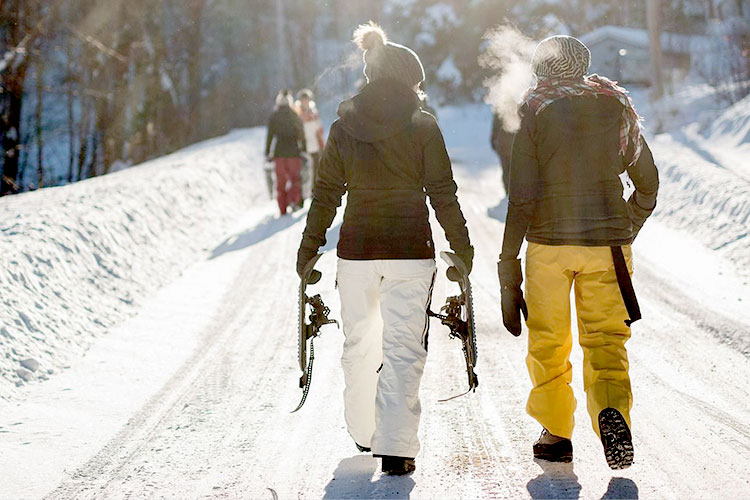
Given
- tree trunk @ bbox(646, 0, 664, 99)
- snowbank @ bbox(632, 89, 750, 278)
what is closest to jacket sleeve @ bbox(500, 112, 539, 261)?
snowbank @ bbox(632, 89, 750, 278)

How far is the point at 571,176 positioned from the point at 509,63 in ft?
4.12

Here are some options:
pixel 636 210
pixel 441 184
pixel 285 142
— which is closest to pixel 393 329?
pixel 441 184

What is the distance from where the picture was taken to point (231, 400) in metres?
5.78

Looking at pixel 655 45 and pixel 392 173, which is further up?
pixel 655 45

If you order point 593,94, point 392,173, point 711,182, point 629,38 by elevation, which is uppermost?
point 629,38

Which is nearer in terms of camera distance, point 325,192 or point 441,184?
point 441,184

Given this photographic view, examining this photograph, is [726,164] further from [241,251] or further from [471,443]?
A: [471,443]

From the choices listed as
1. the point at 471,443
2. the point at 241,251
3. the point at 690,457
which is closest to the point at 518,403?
the point at 471,443

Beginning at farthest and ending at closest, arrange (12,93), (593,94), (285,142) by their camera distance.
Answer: (12,93) → (285,142) → (593,94)

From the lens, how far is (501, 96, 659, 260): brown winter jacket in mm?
4242

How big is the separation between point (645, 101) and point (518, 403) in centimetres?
3007

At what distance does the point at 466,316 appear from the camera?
4.62 m

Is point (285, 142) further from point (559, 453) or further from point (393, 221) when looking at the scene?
point (559, 453)

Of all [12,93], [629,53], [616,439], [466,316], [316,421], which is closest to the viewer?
[616,439]
